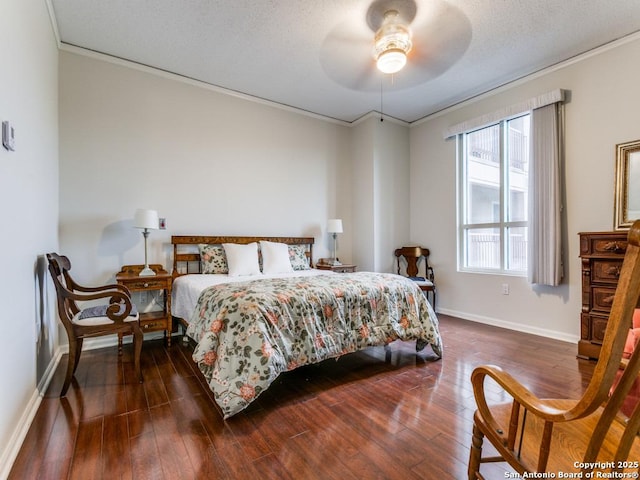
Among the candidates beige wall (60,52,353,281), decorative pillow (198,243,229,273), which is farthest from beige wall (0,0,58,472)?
decorative pillow (198,243,229,273)

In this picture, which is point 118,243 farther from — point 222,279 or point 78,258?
point 222,279

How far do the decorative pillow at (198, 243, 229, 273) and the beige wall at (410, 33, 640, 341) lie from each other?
3034 mm

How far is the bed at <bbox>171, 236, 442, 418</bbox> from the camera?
1886 mm

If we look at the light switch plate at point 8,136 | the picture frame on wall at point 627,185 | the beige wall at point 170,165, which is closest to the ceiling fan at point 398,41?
the beige wall at point 170,165

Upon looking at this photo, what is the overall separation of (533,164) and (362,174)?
2167 millimetres

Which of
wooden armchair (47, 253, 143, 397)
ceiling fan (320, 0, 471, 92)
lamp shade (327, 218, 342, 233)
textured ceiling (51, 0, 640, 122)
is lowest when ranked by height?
wooden armchair (47, 253, 143, 397)

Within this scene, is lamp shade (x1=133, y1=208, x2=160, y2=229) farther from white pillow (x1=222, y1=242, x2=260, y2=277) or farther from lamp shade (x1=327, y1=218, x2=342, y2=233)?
lamp shade (x1=327, y1=218, x2=342, y2=233)

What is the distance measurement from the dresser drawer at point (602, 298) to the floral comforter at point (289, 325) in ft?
4.70

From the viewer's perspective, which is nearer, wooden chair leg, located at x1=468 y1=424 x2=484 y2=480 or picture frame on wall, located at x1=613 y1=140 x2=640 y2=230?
wooden chair leg, located at x1=468 y1=424 x2=484 y2=480

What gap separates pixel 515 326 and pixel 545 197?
1508mm

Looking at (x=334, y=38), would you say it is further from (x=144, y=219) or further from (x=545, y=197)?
(x=545, y=197)

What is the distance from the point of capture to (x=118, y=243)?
3.26m

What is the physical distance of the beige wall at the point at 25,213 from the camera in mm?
1530

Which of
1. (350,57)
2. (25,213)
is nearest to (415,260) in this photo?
(350,57)
